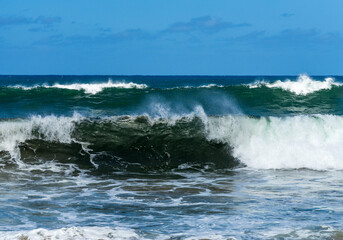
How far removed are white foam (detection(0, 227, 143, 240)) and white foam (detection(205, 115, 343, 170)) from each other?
5534 millimetres

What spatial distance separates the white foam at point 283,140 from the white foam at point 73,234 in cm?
553

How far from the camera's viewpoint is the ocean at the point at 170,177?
5.23m

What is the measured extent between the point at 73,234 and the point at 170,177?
4.28 meters

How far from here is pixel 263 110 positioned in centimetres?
1920

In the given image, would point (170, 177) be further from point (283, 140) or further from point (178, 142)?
point (283, 140)

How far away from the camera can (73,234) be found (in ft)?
15.4

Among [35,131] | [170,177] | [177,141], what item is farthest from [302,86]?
[170,177]

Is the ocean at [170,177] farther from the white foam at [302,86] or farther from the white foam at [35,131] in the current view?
the white foam at [302,86]

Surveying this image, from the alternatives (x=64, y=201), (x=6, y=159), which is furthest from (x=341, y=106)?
(x=64, y=201)

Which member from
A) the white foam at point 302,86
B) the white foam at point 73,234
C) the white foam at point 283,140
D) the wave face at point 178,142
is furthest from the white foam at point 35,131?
the white foam at point 302,86

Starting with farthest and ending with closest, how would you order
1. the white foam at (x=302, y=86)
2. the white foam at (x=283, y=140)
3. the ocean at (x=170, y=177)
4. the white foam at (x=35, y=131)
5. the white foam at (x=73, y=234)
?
1. the white foam at (x=302, y=86)
2. the white foam at (x=35, y=131)
3. the white foam at (x=283, y=140)
4. the ocean at (x=170, y=177)
5. the white foam at (x=73, y=234)

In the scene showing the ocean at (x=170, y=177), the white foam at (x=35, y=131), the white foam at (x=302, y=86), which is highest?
the white foam at (x=302, y=86)

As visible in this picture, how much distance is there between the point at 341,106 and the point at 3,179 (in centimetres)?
1642

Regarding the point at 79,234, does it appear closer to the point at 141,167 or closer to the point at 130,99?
the point at 141,167
